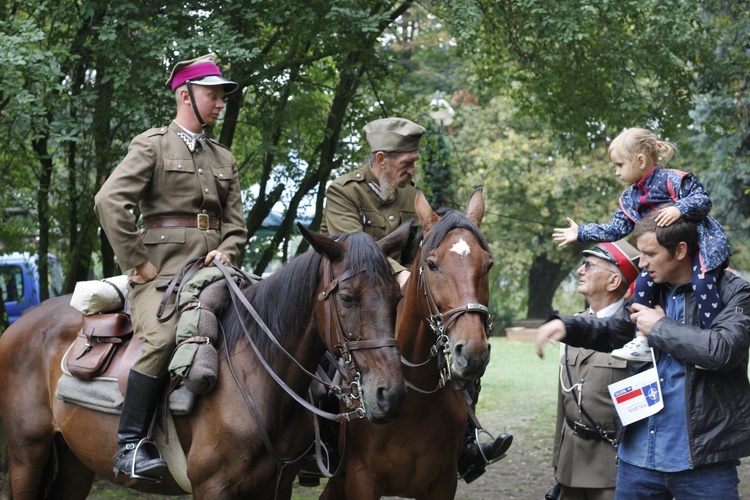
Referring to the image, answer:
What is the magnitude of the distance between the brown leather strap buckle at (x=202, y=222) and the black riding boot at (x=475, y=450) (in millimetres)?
1886

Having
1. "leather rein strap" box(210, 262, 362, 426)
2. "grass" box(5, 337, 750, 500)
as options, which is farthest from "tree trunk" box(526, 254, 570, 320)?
"leather rein strap" box(210, 262, 362, 426)

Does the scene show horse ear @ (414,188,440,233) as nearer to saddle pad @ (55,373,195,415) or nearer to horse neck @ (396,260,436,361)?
horse neck @ (396,260,436,361)

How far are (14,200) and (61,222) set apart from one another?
0.53m

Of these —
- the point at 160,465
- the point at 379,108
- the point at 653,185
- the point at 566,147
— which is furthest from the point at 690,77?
the point at 160,465

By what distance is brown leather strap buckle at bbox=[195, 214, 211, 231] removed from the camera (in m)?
5.33

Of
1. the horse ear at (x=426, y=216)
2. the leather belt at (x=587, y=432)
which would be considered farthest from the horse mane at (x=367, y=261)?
the leather belt at (x=587, y=432)

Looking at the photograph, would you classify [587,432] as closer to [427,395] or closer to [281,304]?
[427,395]

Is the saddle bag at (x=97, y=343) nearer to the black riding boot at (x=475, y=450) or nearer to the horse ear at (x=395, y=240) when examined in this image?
the horse ear at (x=395, y=240)

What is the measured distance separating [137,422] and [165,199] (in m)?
1.30

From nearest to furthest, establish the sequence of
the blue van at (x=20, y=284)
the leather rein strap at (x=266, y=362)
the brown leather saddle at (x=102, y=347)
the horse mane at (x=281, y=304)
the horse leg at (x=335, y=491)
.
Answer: the leather rein strap at (x=266, y=362)
the horse mane at (x=281, y=304)
the brown leather saddle at (x=102, y=347)
the horse leg at (x=335, y=491)
the blue van at (x=20, y=284)

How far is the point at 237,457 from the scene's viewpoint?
14.8 ft

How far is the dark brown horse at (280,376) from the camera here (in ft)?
13.4

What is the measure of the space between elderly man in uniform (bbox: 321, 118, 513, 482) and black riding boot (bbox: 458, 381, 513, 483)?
3 cm

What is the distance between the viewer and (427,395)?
4.96 m
